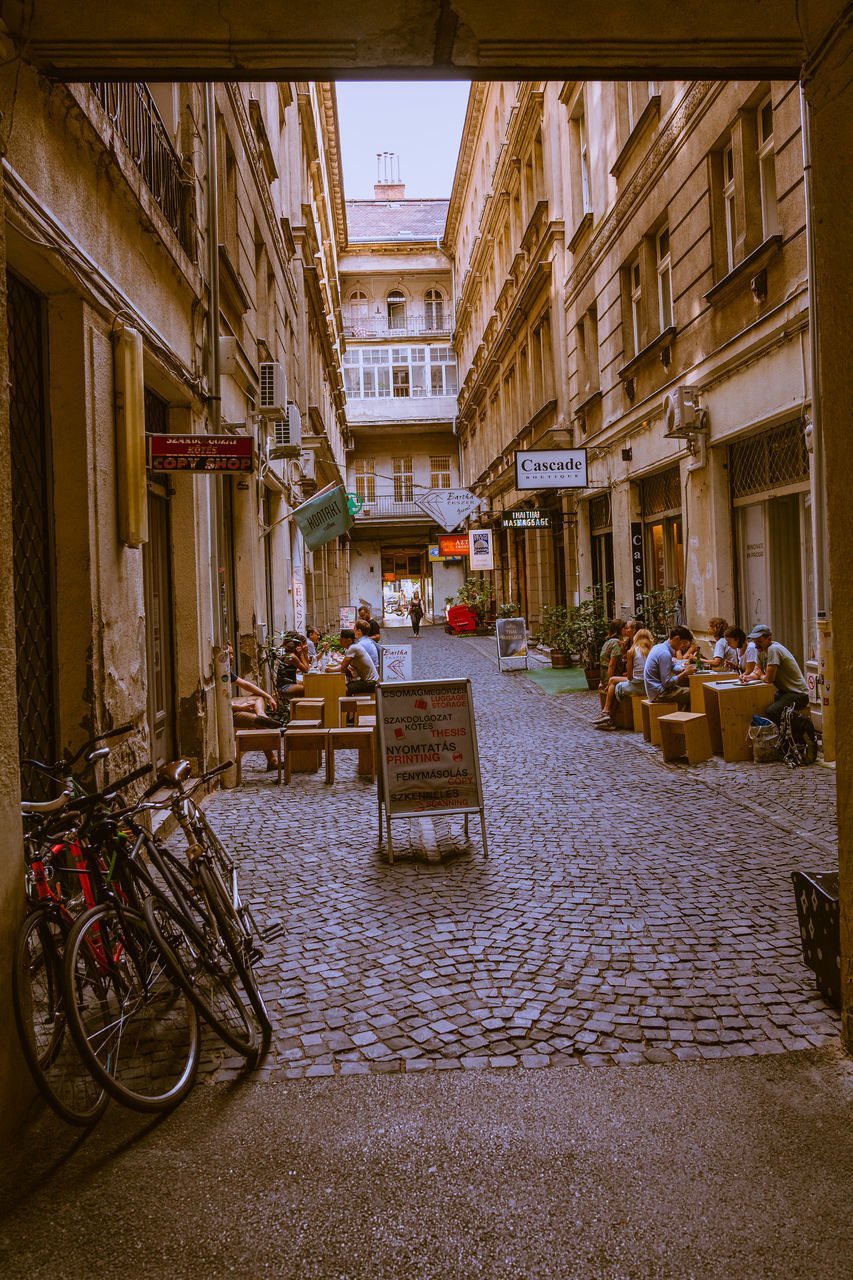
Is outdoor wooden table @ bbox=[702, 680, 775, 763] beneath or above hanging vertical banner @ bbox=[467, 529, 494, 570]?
beneath

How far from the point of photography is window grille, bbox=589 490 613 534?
61.9ft

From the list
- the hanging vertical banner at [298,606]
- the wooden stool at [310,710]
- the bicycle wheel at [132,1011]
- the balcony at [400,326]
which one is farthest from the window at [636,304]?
the balcony at [400,326]

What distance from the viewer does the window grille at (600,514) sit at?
18.9 metres

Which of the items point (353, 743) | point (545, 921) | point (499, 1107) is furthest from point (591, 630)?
point (499, 1107)

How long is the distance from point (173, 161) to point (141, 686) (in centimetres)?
521

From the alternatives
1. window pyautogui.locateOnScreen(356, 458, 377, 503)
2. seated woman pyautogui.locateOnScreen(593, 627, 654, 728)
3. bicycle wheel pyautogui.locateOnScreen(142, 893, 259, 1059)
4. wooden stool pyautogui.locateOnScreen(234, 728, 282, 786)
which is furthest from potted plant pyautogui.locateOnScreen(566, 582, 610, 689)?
window pyautogui.locateOnScreen(356, 458, 377, 503)

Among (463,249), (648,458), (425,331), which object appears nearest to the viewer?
(648,458)

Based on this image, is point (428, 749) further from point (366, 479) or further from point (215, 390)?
point (366, 479)

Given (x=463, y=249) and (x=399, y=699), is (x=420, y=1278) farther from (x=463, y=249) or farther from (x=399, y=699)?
(x=463, y=249)

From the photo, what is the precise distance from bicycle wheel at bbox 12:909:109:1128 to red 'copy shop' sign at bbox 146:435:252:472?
4.67m

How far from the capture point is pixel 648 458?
15.2m

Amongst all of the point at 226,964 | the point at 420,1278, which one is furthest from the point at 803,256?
the point at 420,1278

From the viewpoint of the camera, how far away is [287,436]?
→ 15750 millimetres

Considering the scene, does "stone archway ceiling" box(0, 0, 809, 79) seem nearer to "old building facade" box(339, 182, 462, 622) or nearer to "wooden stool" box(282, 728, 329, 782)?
"wooden stool" box(282, 728, 329, 782)
